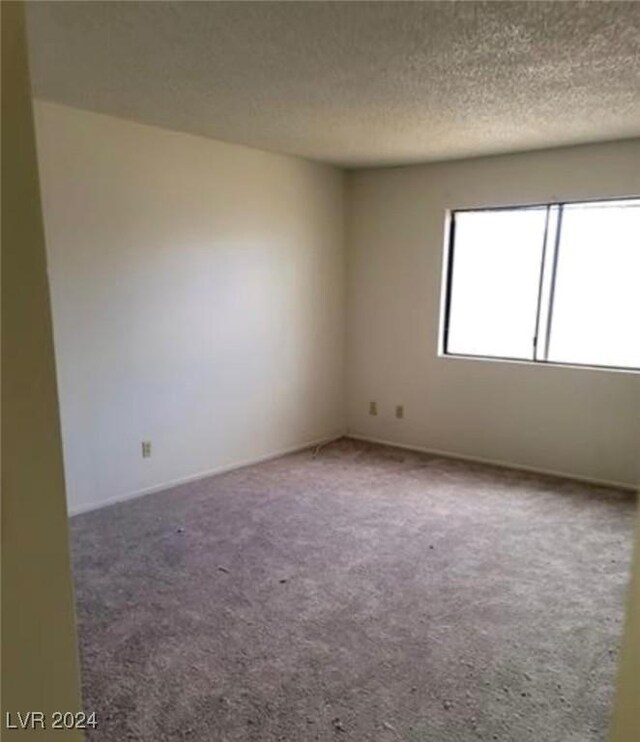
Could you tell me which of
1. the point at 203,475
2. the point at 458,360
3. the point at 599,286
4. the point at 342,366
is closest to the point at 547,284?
the point at 599,286

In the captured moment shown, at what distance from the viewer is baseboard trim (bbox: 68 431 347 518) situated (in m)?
3.66

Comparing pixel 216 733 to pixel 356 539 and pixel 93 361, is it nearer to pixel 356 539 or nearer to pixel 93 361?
pixel 356 539

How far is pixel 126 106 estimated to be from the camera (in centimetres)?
324

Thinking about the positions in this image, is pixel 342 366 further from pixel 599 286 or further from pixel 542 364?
pixel 599 286

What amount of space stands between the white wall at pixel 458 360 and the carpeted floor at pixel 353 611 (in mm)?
518

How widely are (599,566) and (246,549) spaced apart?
1.85 m

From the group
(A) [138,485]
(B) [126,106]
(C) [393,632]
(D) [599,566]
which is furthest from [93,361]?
(D) [599,566]

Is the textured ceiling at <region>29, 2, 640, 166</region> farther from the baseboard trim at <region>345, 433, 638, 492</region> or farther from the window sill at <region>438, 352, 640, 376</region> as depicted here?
the baseboard trim at <region>345, 433, 638, 492</region>

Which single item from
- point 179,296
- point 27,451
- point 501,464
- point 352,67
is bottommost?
point 501,464

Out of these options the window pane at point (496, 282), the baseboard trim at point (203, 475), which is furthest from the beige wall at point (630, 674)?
the window pane at point (496, 282)

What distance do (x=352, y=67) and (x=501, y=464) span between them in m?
3.25

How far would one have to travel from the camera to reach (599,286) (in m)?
4.19

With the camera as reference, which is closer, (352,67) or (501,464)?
(352,67)

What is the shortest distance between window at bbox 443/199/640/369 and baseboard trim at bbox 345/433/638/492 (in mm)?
844
